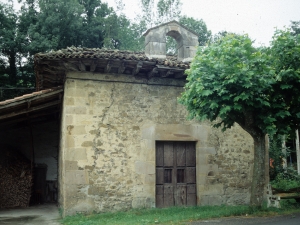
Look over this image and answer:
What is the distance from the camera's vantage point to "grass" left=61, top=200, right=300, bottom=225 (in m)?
6.94

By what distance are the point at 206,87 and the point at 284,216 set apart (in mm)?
3433

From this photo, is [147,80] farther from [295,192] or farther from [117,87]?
[295,192]

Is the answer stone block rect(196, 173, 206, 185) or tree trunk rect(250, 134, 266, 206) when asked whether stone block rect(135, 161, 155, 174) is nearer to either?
stone block rect(196, 173, 206, 185)

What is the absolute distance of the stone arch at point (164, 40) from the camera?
9227 millimetres

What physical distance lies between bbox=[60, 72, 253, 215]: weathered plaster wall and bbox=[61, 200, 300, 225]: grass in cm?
34

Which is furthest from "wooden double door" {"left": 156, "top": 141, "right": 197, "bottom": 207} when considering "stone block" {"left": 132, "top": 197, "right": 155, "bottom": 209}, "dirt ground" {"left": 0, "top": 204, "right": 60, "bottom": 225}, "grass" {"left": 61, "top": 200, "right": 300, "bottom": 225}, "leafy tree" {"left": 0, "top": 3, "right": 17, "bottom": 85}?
"leafy tree" {"left": 0, "top": 3, "right": 17, "bottom": 85}

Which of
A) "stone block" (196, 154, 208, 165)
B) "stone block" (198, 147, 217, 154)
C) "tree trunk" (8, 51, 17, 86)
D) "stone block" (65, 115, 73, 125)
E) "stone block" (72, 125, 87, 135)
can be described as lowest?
"stone block" (196, 154, 208, 165)

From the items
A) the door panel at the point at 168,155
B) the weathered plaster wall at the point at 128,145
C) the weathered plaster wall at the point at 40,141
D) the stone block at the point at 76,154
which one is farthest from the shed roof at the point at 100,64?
the weathered plaster wall at the point at 40,141

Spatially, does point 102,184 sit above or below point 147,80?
below

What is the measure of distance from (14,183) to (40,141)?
280cm

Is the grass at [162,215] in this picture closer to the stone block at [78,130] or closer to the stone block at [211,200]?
the stone block at [211,200]

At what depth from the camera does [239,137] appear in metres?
9.44

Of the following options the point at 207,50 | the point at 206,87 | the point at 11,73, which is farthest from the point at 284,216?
the point at 11,73

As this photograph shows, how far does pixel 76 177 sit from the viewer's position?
784 cm
